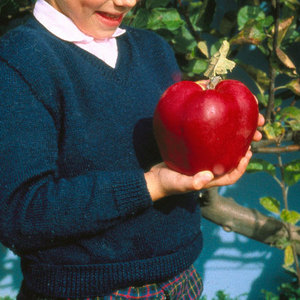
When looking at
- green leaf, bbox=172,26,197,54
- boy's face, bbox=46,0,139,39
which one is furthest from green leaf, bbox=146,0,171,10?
boy's face, bbox=46,0,139,39

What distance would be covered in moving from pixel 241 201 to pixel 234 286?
0.40 m

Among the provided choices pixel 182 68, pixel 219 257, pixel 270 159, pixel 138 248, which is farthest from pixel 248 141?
pixel 219 257

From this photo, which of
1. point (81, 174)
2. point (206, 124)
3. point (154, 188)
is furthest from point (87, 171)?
point (206, 124)

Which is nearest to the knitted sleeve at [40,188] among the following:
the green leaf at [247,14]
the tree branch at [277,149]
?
the tree branch at [277,149]

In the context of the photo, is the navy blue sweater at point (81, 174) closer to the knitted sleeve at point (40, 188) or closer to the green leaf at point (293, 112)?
the knitted sleeve at point (40, 188)

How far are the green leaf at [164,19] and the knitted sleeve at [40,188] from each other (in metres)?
0.60

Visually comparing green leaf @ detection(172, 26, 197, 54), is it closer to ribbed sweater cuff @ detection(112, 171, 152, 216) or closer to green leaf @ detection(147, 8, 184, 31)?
green leaf @ detection(147, 8, 184, 31)

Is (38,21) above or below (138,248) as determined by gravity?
above

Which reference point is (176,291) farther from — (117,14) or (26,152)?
(117,14)

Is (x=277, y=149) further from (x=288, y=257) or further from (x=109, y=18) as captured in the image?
(x=109, y=18)

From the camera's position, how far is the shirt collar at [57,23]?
774 mm

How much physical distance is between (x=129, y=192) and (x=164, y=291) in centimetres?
26

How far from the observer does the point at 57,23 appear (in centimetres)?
77

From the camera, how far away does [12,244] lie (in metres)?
0.71
